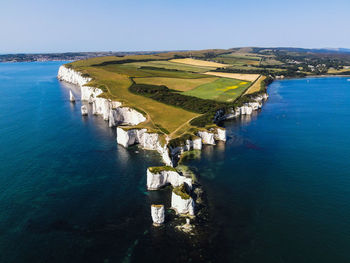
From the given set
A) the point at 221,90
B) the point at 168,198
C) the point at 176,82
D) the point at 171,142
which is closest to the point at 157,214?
the point at 168,198

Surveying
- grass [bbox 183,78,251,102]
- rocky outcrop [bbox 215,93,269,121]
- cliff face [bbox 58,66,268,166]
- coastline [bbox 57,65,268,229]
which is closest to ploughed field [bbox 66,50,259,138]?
grass [bbox 183,78,251,102]

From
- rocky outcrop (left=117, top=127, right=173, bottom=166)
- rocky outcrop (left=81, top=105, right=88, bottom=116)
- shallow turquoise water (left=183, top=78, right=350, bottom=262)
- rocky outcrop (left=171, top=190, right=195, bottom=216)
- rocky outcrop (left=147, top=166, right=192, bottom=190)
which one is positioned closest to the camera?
shallow turquoise water (left=183, top=78, right=350, bottom=262)

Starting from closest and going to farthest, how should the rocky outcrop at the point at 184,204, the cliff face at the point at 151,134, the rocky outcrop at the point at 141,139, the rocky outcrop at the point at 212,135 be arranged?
1. the rocky outcrop at the point at 184,204
2. the cliff face at the point at 151,134
3. the rocky outcrop at the point at 141,139
4. the rocky outcrop at the point at 212,135

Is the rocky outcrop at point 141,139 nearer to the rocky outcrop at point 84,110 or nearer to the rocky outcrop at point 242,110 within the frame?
the rocky outcrop at point 242,110

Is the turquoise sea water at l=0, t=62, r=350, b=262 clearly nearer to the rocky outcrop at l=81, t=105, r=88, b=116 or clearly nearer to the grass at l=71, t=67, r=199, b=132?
the grass at l=71, t=67, r=199, b=132

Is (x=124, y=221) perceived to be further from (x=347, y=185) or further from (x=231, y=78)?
(x=231, y=78)

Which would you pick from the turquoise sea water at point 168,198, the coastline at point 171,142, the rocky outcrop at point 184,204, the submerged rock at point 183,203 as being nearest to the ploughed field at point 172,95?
the coastline at point 171,142
